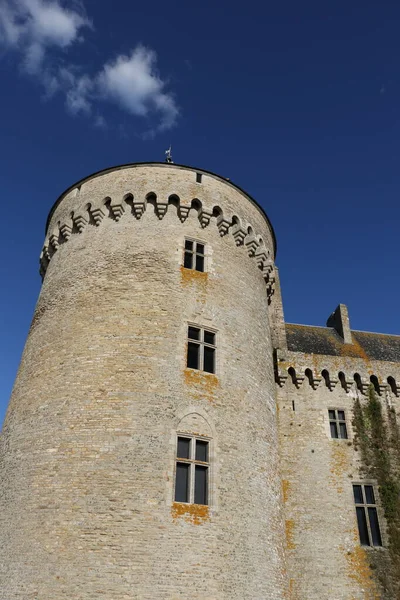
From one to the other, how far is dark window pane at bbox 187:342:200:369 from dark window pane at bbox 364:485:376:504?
8675 mm

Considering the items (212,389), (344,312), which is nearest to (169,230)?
(212,389)

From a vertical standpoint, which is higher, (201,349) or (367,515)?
(201,349)

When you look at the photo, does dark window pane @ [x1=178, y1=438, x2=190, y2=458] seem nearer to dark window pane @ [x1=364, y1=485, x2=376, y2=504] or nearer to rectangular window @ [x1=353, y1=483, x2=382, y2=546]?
rectangular window @ [x1=353, y1=483, x2=382, y2=546]

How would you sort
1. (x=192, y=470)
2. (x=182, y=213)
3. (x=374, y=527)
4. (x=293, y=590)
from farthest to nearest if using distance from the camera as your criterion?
(x=374, y=527), (x=182, y=213), (x=293, y=590), (x=192, y=470)

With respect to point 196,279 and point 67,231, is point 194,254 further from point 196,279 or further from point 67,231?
point 67,231

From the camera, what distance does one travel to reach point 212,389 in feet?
45.2

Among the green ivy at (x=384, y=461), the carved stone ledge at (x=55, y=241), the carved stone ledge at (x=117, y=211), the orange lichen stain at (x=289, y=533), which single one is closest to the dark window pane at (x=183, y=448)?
the orange lichen stain at (x=289, y=533)

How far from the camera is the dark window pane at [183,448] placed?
12586 mm

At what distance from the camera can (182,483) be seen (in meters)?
12.2

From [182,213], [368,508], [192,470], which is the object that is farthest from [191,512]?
[182,213]

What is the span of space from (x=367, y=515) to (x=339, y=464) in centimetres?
189

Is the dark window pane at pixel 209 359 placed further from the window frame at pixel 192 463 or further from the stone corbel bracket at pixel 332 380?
the stone corbel bracket at pixel 332 380

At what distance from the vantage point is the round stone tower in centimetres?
1104

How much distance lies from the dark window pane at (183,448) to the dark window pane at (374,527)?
8.58 meters
